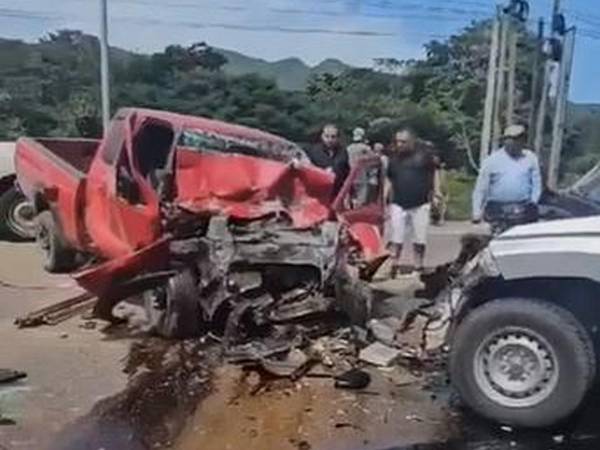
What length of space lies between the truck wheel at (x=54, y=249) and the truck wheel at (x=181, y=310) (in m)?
3.42

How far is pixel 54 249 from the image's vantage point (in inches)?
474

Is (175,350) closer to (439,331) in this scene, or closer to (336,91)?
(439,331)

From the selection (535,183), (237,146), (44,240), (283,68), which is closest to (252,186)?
(237,146)

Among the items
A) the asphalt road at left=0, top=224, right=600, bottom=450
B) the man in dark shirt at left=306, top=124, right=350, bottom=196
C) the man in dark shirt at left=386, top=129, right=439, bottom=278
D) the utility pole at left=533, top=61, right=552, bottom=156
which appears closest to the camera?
the asphalt road at left=0, top=224, right=600, bottom=450

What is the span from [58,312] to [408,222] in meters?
4.02

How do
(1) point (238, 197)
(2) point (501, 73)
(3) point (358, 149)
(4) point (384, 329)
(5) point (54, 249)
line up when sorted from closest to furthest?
(4) point (384, 329)
(1) point (238, 197)
(5) point (54, 249)
(3) point (358, 149)
(2) point (501, 73)

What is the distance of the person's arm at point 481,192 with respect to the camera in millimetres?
10219

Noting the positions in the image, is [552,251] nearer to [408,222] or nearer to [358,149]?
[408,222]

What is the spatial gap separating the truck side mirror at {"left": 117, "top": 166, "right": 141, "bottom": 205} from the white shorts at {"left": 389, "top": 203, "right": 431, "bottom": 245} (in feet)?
9.89

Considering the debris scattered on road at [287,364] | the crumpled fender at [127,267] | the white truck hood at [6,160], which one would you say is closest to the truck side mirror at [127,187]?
the crumpled fender at [127,267]

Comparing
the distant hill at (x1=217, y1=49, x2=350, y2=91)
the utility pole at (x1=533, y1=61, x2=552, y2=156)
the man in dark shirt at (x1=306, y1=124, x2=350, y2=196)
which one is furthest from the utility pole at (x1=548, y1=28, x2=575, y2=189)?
the distant hill at (x1=217, y1=49, x2=350, y2=91)

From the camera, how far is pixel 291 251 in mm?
8672

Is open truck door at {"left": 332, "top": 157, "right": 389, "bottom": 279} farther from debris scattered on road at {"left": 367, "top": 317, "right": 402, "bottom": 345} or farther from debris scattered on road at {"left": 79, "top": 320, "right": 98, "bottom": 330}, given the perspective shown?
debris scattered on road at {"left": 79, "top": 320, "right": 98, "bottom": 330}

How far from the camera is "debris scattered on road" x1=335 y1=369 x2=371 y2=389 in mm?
7341
